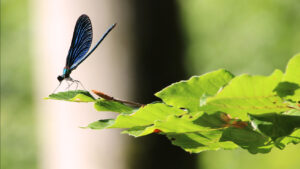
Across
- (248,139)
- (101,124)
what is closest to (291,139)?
(248,139)

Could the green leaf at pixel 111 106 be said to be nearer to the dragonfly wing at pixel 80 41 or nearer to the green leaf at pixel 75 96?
the green leaf at pixel 75 96

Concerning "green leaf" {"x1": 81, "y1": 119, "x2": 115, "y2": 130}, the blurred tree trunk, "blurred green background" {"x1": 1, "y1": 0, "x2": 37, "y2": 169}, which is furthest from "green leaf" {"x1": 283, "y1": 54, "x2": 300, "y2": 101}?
"blurred green background" {"x1": 1, "y1": 0, "x2": 37, "y2": 169}

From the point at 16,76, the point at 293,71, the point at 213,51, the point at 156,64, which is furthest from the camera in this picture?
the point at 16,76

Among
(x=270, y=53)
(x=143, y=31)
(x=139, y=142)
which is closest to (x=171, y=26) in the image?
(x=143, y=31)

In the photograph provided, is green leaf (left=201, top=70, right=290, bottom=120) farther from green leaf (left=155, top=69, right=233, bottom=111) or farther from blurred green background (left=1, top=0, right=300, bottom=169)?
blurred green background (left=1, top=0, right=300, bottom=169)

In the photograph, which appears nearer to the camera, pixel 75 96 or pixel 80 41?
pixel 75 96

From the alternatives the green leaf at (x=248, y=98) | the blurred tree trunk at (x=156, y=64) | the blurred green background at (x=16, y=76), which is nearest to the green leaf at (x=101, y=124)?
the green leaf at (x=248, y=98)

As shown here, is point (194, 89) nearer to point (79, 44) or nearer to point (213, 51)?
point (79, 44)
